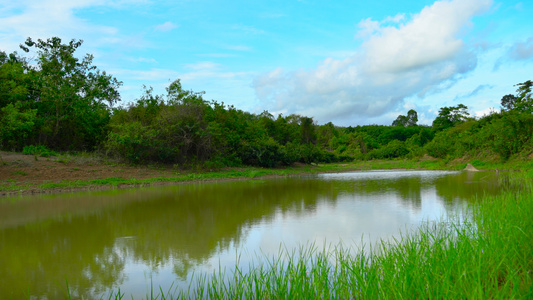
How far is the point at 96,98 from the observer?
22328mm

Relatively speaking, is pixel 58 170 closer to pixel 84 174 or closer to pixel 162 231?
pixel 84 174

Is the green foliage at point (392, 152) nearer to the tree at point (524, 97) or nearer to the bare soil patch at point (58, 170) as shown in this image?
the tree at point (524, 97)

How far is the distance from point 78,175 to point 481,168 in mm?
21050

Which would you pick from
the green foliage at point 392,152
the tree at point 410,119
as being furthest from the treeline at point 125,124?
the tree at point 410,119

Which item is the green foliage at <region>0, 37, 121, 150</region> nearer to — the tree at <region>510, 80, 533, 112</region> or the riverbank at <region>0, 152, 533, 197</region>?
the riverbank at <region>0, 152, 533, 197</region>

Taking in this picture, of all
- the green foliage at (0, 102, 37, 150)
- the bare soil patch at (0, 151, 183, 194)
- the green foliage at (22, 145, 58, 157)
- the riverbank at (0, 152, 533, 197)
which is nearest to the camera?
the riverbank at (0, 152, 533, 197)

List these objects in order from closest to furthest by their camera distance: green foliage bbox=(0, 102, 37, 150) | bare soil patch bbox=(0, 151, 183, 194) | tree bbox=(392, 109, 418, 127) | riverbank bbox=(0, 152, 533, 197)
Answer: riverbank bbox=(0, 152, 533, 197) → bare soil patch bbox=(0, 151, 183, 194) → green foliage bbox=(0, 102, 37, 150) → tree bbox=(392, 109, 418, 127)

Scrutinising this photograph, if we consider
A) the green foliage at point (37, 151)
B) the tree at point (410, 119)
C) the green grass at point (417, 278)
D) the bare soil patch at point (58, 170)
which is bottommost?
the green grass at point (417, 278)

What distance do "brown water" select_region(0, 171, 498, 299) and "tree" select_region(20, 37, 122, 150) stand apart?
33.5 ft

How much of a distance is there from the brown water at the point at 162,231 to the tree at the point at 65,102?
402 inches

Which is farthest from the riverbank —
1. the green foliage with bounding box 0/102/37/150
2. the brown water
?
the brown water

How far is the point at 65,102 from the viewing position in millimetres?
19500

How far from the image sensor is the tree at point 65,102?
19062 millimetres

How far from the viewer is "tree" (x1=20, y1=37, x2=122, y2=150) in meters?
19.1
